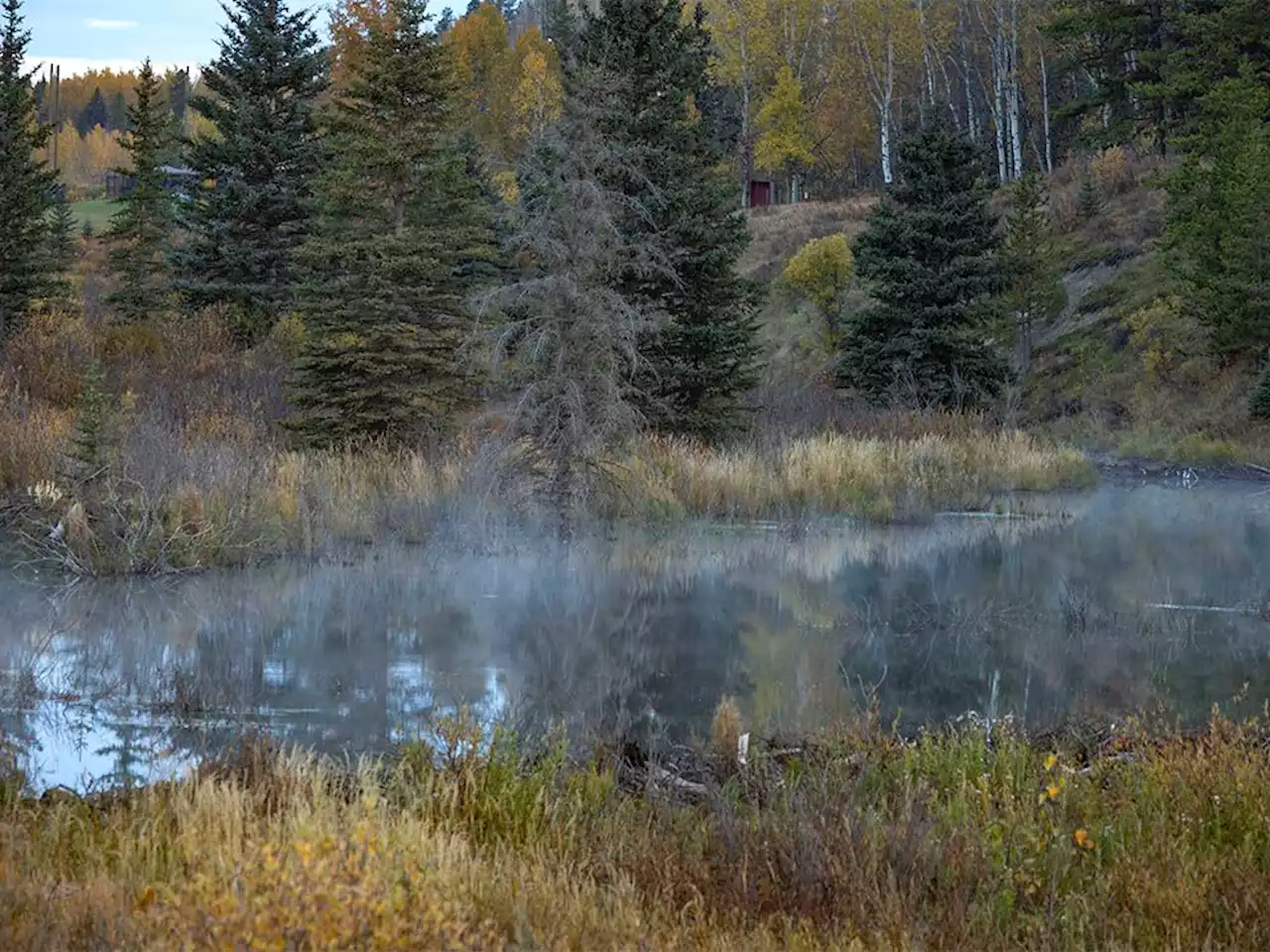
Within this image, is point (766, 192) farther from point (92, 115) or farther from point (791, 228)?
point (92, 115)

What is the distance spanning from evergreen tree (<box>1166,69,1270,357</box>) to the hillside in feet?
4.61

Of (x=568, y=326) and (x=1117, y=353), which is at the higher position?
(x=568, y=326)

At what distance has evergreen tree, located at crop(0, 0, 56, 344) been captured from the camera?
29906mm

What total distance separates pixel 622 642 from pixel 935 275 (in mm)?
20227

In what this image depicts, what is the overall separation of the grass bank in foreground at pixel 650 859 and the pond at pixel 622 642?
1.71 metres

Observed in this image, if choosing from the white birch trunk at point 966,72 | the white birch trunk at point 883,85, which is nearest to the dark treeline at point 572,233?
the white birch trunk at point 966,72

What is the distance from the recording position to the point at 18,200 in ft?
101

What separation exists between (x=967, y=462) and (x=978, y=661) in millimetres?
12794

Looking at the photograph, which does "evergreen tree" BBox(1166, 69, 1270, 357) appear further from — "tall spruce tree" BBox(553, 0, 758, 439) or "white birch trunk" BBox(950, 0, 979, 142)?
"white birch trunk" BBox(950, 0, 979, 142)

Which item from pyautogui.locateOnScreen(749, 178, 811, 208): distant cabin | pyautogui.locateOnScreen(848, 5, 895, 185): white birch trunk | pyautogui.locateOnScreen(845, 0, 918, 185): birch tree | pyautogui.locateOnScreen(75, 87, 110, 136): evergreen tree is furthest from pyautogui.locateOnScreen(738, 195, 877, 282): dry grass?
pyautogui.locateOnScreen(75, 87, 110, 136): evergreen tree

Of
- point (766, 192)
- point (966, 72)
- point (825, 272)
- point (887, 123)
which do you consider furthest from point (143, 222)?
point (766, 192)

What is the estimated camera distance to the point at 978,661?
11875mm

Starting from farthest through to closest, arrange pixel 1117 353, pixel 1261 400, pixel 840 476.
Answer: pixel 1117 353, pixel 1261 400, pixel 840 476

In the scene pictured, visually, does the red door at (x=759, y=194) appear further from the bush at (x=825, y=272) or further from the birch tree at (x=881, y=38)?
the bush at (x=825, y=272)
